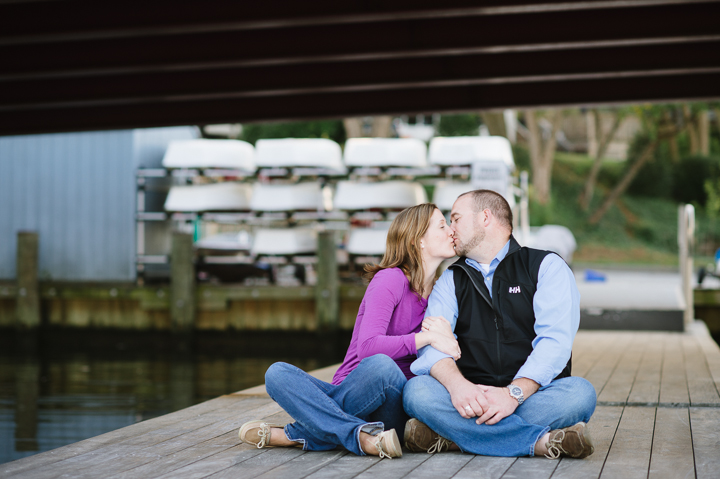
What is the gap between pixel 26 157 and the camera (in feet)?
51.4

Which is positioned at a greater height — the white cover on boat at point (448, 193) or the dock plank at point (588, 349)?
the white cover on boat at point (448, 193)

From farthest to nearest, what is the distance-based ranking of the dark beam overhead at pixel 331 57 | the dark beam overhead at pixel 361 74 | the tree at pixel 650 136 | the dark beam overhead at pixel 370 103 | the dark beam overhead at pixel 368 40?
the tree at pixel 650 136 < the dark beam overhead at pixel 370 103 < the dark beam overhead at pixel 361 74 < the dark beam overhead at pixel 368 40 < the dark beam overhead at pixel 331 57

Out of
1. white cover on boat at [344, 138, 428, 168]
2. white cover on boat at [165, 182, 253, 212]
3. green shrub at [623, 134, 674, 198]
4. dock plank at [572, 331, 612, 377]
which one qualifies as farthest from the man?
green shrub at [623, 134, 674, 198]

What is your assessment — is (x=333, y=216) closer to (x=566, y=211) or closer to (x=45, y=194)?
(x=45, y=194)

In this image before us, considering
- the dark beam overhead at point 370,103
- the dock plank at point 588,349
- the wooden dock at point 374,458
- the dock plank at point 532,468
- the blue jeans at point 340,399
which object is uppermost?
the dark beam overhead at point 370,103

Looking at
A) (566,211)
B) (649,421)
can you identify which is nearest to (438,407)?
(649,421)

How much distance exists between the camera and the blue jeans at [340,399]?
3533 millimetres

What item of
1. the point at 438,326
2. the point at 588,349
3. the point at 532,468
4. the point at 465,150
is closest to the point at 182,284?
the point at 465,150

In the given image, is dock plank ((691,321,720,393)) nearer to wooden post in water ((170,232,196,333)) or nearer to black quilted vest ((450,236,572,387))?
black quilted vest ((450,236,572,387))

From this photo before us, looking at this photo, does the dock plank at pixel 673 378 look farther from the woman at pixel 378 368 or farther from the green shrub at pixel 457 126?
the green shrub at pixel 457 126

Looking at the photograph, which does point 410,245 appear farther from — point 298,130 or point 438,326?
point 298,130

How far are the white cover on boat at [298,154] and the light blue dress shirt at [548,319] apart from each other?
33.8ft

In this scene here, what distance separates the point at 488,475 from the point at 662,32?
649cm

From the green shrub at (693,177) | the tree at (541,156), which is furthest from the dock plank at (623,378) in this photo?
the green shrub at (693,177)
